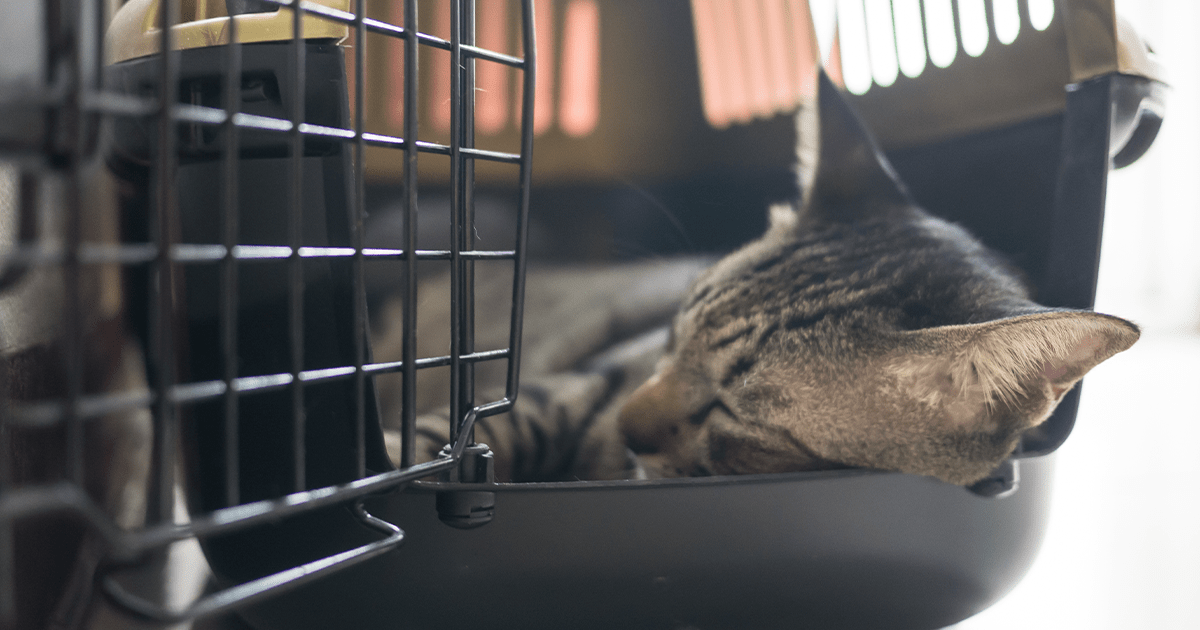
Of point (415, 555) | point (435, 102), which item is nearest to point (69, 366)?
point (415, 555)

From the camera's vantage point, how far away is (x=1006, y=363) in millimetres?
611

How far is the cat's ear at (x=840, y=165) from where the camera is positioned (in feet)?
3.06

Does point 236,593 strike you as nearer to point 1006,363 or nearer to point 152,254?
point 152,254

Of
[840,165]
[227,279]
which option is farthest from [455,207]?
[840,165]

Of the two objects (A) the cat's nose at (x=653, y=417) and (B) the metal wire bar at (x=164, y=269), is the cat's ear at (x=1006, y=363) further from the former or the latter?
(B) the metal wire bar at (x=164, y=269)

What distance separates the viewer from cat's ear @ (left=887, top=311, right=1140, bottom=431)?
55 centimetres

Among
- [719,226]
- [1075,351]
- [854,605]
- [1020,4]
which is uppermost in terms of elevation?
[1020,4]

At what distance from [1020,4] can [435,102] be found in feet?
2.27

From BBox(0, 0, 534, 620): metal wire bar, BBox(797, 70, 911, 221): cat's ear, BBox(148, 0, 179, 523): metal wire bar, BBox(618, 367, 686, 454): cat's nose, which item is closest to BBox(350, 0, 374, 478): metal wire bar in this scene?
BBox(0, 0, 534, 620): metal wire bar

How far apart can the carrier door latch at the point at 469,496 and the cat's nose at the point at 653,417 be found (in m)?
0.29

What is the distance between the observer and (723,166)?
941 mm

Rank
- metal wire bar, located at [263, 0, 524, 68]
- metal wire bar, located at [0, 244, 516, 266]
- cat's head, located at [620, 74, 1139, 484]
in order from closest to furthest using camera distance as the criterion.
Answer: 1. metal wire bar, located at [0, 244, 516, 266]
2. metal wire bar, located at [263, 0, 524, 68]
3. cat's head, located at [620, 74, 1139, 484]

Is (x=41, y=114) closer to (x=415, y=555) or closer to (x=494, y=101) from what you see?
(x=415, y=555)

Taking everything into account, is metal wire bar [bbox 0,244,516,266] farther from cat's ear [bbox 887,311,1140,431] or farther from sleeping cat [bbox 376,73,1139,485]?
cat's ear [bbox 887,311,1140,431]
